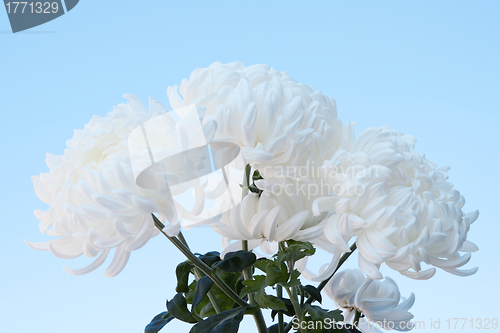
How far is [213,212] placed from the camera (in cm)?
62

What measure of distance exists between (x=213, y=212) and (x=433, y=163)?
312mm

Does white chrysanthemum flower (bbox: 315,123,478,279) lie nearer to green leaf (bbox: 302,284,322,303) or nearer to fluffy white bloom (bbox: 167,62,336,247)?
fluffy white bloom (bbox: 167,62,336,247)

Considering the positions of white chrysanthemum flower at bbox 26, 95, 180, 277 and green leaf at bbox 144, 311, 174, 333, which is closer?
white chrysanthemum flower at bbox 26, 95, 180, 277

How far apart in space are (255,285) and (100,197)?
25cm

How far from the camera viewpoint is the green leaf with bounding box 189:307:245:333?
643 mm

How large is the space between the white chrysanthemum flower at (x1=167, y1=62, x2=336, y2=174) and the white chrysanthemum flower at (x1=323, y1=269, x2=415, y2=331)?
0.98ft

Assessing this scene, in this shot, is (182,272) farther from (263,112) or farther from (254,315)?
(263,112)

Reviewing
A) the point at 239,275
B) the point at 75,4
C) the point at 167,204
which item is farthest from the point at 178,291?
the point at 75,4

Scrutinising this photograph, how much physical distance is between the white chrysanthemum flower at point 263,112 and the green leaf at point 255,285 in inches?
5.8

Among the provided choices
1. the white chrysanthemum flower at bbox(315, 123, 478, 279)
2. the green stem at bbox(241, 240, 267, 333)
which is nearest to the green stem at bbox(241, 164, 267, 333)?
the green stem at bbox(241, 240, 267, 333)

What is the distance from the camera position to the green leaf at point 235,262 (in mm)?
647

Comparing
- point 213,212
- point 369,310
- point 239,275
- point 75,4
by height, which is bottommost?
point 369,310

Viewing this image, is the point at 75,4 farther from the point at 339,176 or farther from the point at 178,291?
the point at 339,176

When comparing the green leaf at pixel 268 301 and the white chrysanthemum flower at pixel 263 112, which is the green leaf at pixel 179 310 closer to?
the green leaf at pixel 268 301
